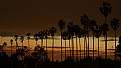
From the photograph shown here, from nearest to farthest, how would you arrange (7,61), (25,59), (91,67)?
(7,61) → (91,67) → (25,59)

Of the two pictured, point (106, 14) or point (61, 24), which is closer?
point (106, 14)

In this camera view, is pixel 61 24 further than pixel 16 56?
Yes

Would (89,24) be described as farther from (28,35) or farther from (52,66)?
(28,35)

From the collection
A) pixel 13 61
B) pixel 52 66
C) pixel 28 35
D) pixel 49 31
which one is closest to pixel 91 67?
pixel 52 66

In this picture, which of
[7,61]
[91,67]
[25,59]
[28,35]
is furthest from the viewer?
[28,35]

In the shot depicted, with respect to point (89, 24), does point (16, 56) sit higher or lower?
lower

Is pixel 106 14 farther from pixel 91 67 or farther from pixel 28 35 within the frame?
pixel 28 35

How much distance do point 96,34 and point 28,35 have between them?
1993 inches

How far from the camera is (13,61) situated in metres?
97.3

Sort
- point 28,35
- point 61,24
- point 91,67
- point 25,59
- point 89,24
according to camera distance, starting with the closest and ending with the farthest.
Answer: point 91,67 < point 25,59 < point 89,24 < point 61,24 < point 28,35

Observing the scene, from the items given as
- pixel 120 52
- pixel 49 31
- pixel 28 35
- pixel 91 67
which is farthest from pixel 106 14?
pixel 28 35

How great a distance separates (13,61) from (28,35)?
230ft

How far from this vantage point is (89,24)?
12088cm

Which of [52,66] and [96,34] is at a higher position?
[96,34]
